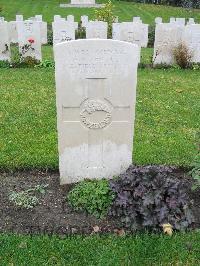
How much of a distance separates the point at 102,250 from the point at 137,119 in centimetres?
397

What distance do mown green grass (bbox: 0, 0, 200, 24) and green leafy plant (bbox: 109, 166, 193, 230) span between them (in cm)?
2263

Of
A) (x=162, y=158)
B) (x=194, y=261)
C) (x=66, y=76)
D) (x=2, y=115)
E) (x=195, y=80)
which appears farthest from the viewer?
(x=195, y=80)

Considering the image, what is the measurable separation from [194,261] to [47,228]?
1.47 m

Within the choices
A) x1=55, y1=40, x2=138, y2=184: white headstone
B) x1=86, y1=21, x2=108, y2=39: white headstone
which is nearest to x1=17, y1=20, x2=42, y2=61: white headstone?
x1=86, y1=21, x2=108, y2=39: white headstone

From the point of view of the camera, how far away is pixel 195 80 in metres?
11.2

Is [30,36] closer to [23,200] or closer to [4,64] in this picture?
[4,64]

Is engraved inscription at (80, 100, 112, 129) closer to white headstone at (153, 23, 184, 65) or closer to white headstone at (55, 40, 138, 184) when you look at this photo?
white headstone at (55, 40, 138, 184)

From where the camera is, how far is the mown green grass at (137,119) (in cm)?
622

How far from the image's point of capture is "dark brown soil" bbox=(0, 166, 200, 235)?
4.58 meters

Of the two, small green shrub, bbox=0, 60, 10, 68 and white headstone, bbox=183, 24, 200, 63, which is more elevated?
white headstone, bbox=183, 24, 200, 63

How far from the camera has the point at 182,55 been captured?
502 inches

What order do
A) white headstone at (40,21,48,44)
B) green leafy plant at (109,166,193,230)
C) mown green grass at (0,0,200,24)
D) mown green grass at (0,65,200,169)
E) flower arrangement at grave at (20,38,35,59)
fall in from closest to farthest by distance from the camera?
green leafy plant at (109,166,193,230) → mown green grass at (0,65,200,169) → flower arrangement at grave at (20,38,35,59) → white headstone at (40,21,48,44) → mown green grass at (0,0,200,24)

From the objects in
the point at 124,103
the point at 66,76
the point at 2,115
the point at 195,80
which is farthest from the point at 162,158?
the point at 195,80

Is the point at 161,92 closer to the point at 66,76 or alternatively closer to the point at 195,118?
the point at 195,118
